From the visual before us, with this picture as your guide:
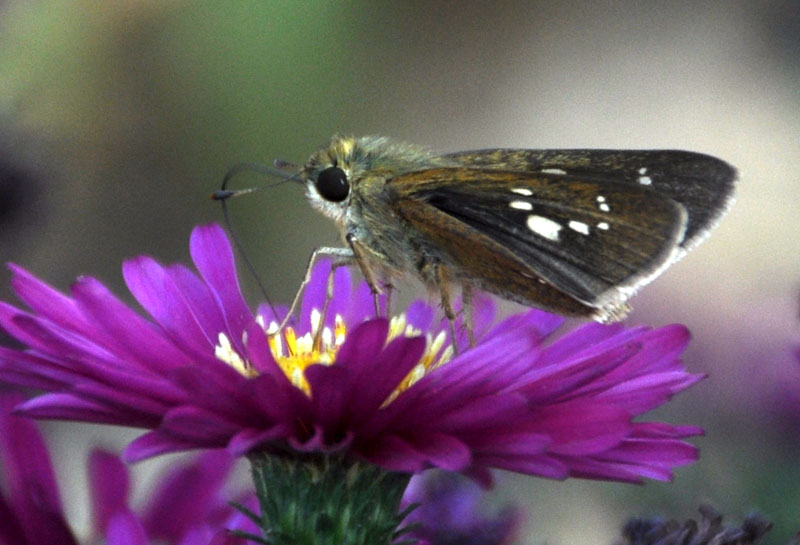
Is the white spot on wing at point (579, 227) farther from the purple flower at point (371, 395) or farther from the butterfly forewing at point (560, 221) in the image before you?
the purple flower at point (371, 395)

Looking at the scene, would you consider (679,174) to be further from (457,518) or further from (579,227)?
(457,518)

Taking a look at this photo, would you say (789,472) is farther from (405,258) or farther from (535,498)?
(405,258)

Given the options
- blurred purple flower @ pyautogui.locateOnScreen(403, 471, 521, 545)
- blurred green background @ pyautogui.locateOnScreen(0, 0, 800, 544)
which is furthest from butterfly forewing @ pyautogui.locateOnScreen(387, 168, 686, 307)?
blurred green background @ pyautogui.locateOnScreen(0, 0, 800, 544)

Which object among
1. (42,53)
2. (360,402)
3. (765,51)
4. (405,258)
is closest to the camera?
(360,402)

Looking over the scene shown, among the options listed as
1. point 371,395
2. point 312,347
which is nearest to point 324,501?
point 371,395

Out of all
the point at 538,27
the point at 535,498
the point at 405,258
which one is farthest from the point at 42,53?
the point at 405,258

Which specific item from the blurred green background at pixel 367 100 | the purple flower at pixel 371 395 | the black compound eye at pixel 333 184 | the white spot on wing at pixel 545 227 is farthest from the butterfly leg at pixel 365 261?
the blurred green background at pixel 367 100
